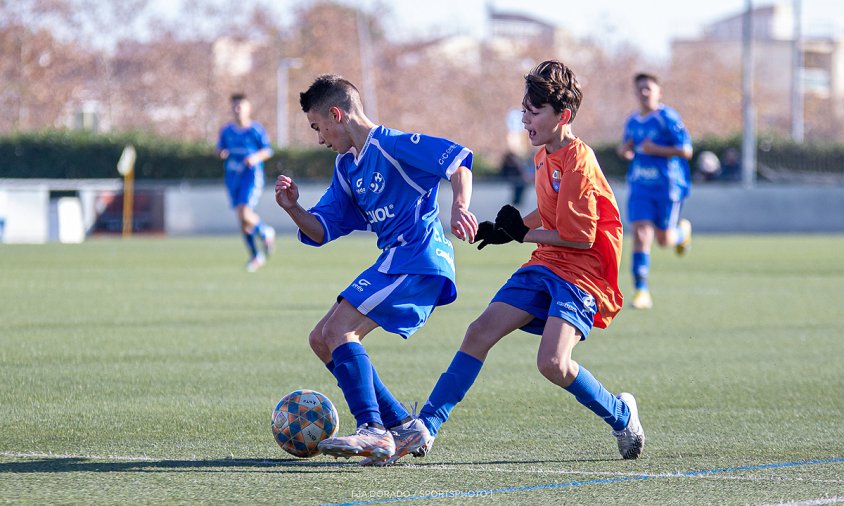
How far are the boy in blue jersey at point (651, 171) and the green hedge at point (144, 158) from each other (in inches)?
1079

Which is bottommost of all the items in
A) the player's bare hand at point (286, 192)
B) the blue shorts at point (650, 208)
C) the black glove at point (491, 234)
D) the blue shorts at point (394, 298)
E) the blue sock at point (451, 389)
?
the blue sock at point (451, 389)

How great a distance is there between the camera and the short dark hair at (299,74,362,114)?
19.4ft

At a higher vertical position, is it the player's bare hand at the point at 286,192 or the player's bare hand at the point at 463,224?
the player's bare hand at the point at 286,192

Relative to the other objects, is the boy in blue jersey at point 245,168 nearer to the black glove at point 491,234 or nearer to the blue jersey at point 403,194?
the blue jersey at point 403,194

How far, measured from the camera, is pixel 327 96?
591 centimetres

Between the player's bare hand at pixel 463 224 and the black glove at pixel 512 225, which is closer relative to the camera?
the player's bare hand at pixel 463 224

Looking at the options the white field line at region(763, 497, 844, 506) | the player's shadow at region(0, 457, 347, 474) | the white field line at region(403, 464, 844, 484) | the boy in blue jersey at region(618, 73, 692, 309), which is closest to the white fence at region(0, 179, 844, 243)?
the boy in blue jersey at region(618, 73, 692, 309)

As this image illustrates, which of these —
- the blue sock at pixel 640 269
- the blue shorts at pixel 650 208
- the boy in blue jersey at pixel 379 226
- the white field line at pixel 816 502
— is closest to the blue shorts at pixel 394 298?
the boy in blue jersey at pixel 379 226

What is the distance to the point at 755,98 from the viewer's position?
76188 millimetres

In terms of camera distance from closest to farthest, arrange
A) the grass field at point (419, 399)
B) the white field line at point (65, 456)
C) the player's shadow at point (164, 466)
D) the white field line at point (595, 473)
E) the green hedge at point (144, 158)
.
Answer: the grass field at point (419, 399)
the white field line at point (595, 473)
the player's shadow at point (164, 466)
the white field line at point (65, 456)
the green hedge at point (144, 158)

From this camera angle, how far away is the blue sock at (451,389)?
18.9 ft

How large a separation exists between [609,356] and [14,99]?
166ft

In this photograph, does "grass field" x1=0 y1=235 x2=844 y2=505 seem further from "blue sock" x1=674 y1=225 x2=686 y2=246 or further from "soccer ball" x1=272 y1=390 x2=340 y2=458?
"blue sock" x1=674 y1=225 x2=686 y2=246

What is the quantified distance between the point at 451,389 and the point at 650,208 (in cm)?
835
